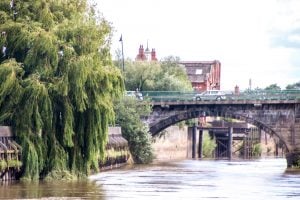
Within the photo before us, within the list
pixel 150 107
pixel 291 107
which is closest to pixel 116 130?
pixel 150 107

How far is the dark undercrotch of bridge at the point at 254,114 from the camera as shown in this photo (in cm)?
7831

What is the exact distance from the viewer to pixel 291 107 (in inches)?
3083

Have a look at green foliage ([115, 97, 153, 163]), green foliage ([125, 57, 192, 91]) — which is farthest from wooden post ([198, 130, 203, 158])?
green foliage ([115, 97, 153, 163])

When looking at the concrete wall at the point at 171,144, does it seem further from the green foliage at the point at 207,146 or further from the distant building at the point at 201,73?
the distant building at the point at 201,73

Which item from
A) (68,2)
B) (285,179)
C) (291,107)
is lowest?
(285,179)

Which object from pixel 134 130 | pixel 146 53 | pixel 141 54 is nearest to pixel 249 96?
pixel 134 130

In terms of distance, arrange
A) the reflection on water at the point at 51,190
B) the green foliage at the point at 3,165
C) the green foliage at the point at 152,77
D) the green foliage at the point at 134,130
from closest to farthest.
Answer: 1. the reflection on water at the point at 51,190
2. the green foliage at the point at 3,165
3. the green foliage at the point at 134,130
4. the green foliage at the point at 152,77

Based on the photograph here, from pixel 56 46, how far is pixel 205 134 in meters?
65.9

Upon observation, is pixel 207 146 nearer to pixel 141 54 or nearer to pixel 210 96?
pixel 141 54

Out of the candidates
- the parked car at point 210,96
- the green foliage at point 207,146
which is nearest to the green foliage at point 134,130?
the parked car at point 210,96

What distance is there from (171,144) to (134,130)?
19749mm

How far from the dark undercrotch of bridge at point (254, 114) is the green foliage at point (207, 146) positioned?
91.9 ft

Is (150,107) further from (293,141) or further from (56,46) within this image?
(56,46)

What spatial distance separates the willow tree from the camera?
49188mm
